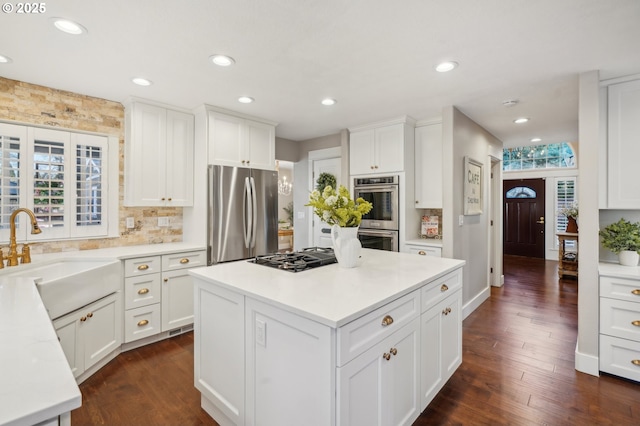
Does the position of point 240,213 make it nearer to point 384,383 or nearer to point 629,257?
point 384,383

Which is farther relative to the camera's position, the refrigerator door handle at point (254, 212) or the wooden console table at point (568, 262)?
the wooden console table at point (568, 262)

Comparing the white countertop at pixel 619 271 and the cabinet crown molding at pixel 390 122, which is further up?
the cabinet crown molding at pixel 390 122

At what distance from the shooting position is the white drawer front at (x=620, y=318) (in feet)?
7.67

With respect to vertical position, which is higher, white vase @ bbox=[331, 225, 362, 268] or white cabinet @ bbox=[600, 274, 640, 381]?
white vase @ bbox=[331, 225, 362, 268]

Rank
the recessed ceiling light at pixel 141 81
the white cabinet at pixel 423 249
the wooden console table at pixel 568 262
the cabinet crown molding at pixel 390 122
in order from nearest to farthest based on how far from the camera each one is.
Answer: the recessed ceiling light at pixel 141 81
the white cabinet at pixel 423 249
the cabinet crown molding at pixel 390 122
the wooden console table at pixel 568 262

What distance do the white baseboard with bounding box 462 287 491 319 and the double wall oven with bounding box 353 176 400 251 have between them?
107cm

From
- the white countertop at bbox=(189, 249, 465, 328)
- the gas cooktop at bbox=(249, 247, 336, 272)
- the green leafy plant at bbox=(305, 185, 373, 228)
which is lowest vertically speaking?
the white countertop at bbox=(189, 249, 465, 328)

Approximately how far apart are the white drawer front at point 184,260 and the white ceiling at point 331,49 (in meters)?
1.63

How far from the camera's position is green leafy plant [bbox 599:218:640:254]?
2.56 meters

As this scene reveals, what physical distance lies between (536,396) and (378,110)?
9.87 feet

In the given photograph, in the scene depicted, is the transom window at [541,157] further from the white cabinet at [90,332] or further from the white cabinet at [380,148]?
the white cabinet at [90,332]

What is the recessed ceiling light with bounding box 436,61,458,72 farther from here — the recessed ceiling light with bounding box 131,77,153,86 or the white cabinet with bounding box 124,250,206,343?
the white cabinet with bounding box 124,250,206,343

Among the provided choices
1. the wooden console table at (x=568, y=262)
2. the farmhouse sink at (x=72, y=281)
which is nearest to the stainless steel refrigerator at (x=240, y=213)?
the farmhouse sink at (x=72, y=281)

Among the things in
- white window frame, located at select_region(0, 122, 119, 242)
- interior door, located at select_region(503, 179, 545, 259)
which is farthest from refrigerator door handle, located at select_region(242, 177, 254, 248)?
interior door, located at select_region(503, 179, 545, 259)
